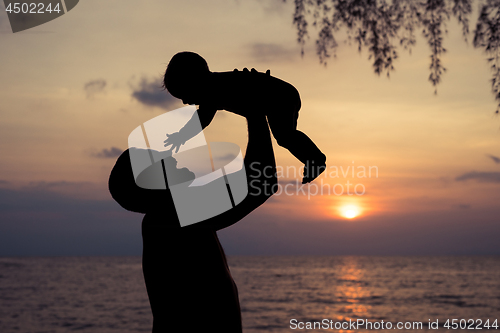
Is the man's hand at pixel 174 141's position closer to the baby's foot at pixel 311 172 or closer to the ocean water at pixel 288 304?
the baby's foot at pixel 311 172

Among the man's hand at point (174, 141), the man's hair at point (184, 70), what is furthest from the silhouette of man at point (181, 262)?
the man's hair at point (184, 70)

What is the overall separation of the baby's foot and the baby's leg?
0.08 ft

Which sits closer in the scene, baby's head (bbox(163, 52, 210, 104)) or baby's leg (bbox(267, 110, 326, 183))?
baby's head (bbox(163, 52, 210, 104))

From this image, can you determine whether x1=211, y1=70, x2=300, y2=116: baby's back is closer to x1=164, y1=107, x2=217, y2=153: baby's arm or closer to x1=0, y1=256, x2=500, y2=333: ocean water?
x1=164, y1=107, x2=217, y2=153: baby's arm

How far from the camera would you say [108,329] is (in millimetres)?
23000

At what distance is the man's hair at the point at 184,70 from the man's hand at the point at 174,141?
245mm

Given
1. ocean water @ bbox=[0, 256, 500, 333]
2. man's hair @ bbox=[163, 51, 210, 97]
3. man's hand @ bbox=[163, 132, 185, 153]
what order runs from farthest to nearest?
ocean water @ bbox=[0, 256, 500, 333], man's hand @ bbox=[163, 132, 185, 153], man's hair @ bbox=[163, 51, 210, 97]

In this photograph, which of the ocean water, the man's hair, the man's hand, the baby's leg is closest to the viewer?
the man's hair

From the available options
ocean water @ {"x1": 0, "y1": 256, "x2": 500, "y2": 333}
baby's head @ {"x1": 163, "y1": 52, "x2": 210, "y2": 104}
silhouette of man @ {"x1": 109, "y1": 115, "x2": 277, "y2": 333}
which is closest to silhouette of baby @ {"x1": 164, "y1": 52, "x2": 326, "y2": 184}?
baby's head @ {"x1": 163, "y1": 52, "x2": 210, "y2": 104}

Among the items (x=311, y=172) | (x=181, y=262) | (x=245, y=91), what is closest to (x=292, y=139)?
(x=311, y=172)

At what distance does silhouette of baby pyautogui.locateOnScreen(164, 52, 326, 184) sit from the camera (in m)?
1.49

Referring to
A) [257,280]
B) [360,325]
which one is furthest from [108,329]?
[257,280]

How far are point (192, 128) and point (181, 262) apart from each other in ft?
1.64

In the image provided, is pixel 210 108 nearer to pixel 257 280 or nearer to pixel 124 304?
pixel 124 304
